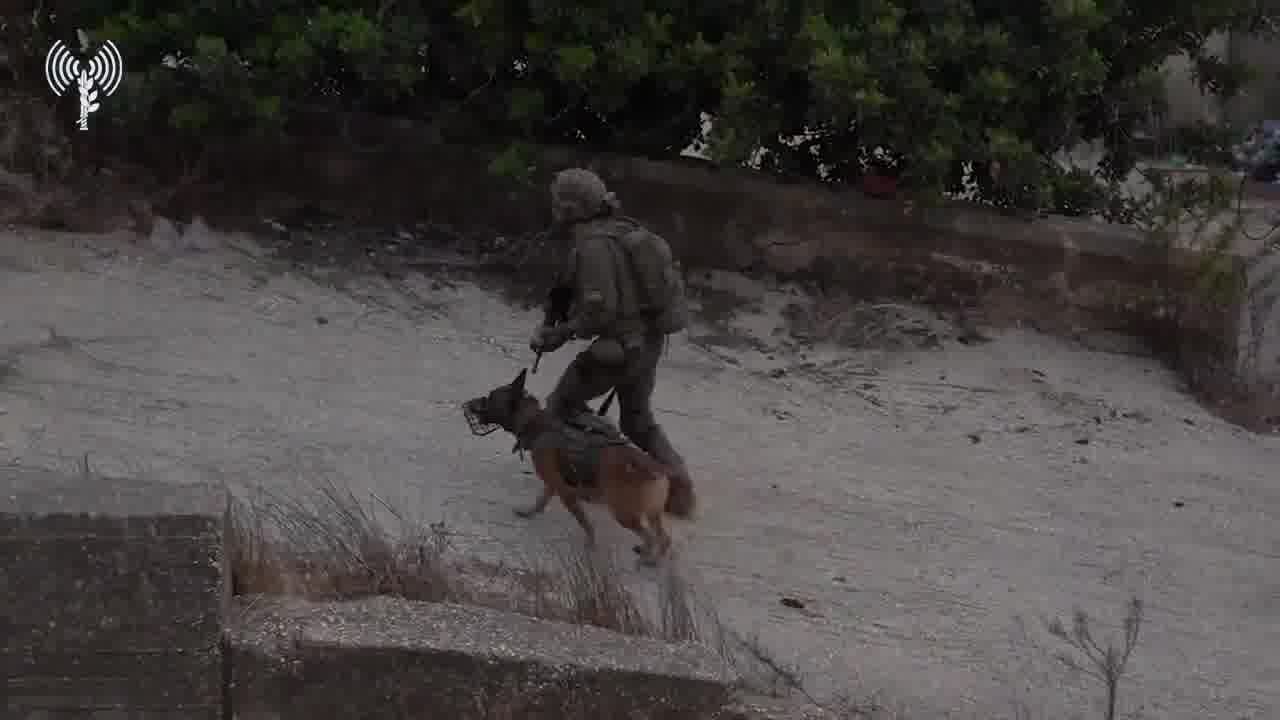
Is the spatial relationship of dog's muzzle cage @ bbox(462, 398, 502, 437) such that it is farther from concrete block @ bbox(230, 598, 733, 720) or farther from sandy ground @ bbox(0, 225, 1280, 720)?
concrete block @ bbox(230, 598, 733, 720)

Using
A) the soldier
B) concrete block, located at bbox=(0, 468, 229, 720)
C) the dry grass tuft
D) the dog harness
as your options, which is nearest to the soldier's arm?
the soldier

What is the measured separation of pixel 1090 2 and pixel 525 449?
4.76 m

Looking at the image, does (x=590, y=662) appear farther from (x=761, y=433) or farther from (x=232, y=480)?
(x=761, y=433)

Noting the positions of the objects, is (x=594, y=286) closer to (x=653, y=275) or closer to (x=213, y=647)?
(x=653, y=275)

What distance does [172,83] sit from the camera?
934cm

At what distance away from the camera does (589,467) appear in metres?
6.02

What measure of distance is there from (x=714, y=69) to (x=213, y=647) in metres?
6.27

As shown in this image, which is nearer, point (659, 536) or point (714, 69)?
point (659, 536)

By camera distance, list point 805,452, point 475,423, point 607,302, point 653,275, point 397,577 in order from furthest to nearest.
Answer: point 805,452, point 475,423, point 653,275, point 607,302, point 397,577

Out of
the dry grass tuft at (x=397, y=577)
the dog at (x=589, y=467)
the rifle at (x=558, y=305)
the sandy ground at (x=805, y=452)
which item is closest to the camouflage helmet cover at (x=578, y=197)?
the rifle at (x=558, y=305)

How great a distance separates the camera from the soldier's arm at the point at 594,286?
19.4 feet

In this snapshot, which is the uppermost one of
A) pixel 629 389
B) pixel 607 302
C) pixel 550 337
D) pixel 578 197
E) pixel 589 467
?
pixel 578 197

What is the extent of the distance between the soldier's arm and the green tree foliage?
325cm

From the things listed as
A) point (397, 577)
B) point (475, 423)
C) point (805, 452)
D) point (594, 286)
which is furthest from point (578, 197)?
point (397, 577)
